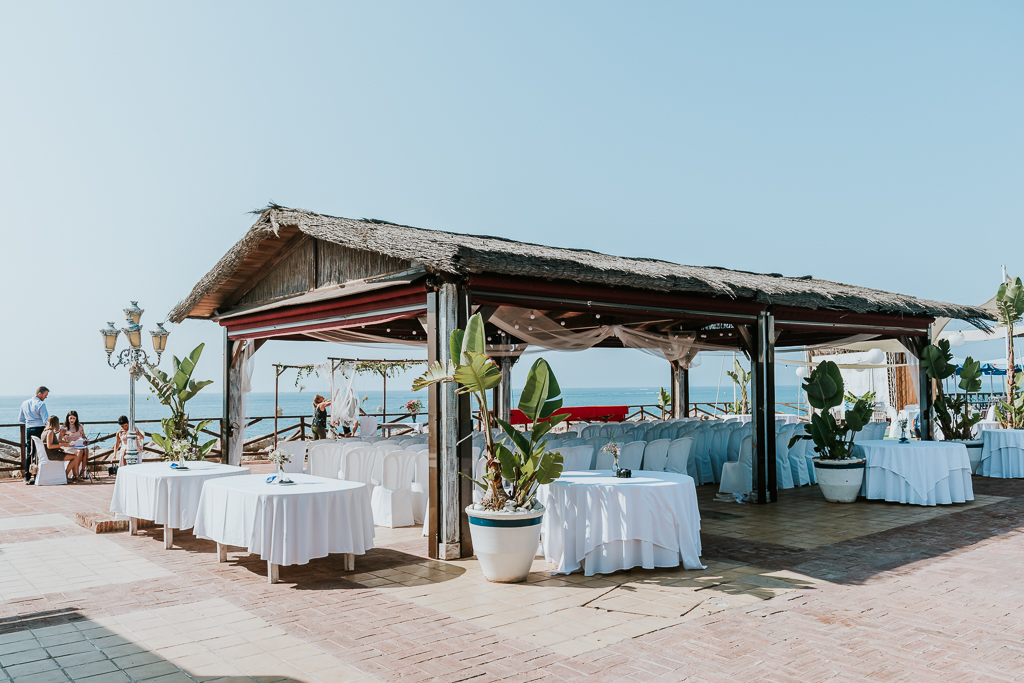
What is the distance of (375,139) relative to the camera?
70.4 ft

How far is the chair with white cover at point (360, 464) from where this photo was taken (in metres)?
8.48

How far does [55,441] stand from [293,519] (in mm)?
8919

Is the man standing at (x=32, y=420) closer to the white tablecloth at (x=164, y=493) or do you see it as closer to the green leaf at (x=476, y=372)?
the white tablecloth at (x=164, y=493)

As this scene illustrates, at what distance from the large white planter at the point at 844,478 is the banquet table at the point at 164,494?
7026 millimetres

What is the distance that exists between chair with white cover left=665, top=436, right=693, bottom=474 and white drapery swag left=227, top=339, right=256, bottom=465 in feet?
20.0

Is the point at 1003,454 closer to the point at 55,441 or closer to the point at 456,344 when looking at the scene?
the point at 456,344

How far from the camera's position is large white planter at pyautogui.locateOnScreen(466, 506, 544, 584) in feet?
17.7

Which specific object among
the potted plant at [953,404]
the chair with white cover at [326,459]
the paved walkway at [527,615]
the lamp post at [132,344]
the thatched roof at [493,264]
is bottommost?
the paved walkway at [527,615]

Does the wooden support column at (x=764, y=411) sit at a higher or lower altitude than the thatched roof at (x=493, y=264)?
lower

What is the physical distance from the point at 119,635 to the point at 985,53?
832 inches

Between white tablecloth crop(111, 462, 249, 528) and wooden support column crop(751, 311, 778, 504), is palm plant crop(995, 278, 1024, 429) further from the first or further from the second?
white tablecloth crop(111, 462, 249, 528)

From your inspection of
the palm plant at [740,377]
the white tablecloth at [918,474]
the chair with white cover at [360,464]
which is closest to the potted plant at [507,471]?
the chair with white cover at [360,464]

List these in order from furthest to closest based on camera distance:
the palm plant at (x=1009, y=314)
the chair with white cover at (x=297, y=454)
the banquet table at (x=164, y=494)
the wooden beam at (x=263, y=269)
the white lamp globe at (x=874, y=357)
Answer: the white lamp globe at (x=874, y=357) < the palm plant at (x=1009, y=314) < the chair with white cover at (x=297, y=454) < the wooden beam at (x=263, y=269) < the banquet table at (x=164, y=494)

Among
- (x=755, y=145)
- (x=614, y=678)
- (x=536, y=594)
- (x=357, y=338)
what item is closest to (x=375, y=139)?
(x=357, y=338)
